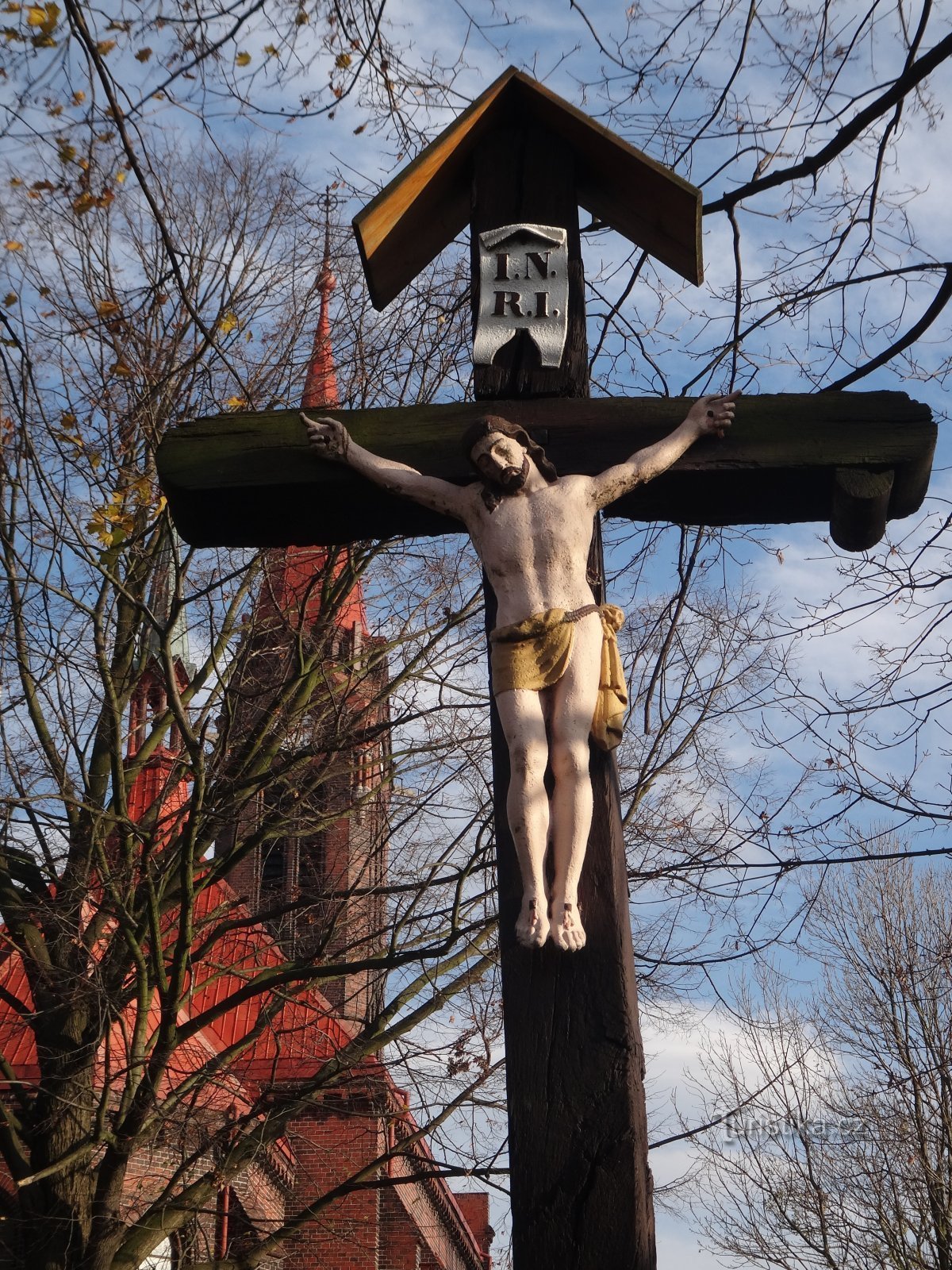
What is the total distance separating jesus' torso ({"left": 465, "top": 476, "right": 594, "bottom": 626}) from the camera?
344 cm

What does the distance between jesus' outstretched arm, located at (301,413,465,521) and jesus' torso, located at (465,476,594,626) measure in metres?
0.11

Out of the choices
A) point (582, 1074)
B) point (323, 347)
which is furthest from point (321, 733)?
point (582, 1074)

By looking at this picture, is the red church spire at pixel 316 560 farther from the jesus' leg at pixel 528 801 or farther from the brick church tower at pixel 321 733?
the jesus' leg at pixel 528 801

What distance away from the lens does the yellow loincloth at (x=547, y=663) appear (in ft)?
10.9

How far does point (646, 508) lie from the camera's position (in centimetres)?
390

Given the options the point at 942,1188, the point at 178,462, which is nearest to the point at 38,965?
the point at 178,462

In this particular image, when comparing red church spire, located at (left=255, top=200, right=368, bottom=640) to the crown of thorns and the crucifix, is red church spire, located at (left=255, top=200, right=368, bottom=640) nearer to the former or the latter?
the crucifix

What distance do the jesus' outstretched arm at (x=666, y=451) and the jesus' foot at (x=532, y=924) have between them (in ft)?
3.27

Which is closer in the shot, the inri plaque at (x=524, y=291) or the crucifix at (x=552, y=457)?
the crucifix at (x=552, y=457)

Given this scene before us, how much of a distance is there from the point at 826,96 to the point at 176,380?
16.3ft

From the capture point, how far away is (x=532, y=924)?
3.13 meters

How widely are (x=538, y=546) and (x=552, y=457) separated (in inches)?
13.5

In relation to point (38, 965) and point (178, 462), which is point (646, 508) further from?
point (38, 965)

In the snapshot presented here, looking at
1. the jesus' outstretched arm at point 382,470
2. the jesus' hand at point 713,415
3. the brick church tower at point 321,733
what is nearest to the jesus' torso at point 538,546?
the jesus' outstretched arm at point 382,470
